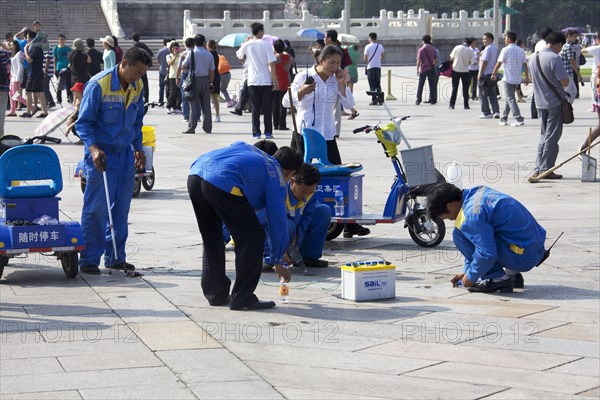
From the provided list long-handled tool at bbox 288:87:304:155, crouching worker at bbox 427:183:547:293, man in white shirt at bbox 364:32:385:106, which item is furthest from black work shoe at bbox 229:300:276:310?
man in white shirt at bbox 364:32:385:106

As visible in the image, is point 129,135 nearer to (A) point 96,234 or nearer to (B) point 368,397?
(A) point 96,234

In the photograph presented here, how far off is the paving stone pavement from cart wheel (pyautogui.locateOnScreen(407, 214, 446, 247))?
0.33ft

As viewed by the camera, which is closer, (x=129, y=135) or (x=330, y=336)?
(x=330, y=336)

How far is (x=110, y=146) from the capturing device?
29.0ft

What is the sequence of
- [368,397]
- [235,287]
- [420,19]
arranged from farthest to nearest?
[420,19]
[235,287]
[368,397]

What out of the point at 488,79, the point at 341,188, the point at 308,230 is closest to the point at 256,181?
the point at 308,230

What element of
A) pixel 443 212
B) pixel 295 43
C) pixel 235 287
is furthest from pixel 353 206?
pixel 295 43

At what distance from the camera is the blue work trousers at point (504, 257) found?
325 inches

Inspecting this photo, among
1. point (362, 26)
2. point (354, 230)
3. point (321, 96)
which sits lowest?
point (354, 230)

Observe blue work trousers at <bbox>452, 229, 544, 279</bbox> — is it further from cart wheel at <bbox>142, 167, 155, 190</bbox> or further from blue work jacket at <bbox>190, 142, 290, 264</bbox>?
cart wheel at <bbox>142, 167, 155, 190</bbox>

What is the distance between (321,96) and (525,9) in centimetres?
7816

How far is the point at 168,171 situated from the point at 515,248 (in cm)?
779

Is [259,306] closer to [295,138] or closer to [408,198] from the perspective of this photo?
[408,198]

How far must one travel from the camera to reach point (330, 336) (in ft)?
23.2
